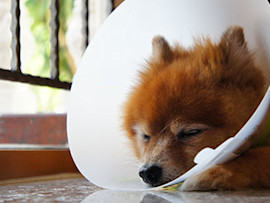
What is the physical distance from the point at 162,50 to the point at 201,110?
0.17 meters

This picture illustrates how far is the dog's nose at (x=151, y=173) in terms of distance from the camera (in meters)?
0.77

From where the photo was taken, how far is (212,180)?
2.48 ft

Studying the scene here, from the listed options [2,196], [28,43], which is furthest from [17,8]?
[28,43]

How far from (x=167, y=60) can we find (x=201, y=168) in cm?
26

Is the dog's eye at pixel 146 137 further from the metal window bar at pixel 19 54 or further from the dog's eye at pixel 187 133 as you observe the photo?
the metal window bar at pixel 19 54

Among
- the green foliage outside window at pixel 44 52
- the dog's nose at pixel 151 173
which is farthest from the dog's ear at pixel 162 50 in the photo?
the green foliage outside window at pixel 44 52

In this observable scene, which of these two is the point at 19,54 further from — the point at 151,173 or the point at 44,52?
the point at 44,52

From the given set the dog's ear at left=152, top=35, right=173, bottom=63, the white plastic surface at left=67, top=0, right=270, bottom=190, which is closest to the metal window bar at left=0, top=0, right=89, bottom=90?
the white plastic surface at left=67, top=0, right=270, bottom=190

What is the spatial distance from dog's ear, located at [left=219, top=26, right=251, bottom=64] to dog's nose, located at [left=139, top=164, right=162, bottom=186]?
254mm

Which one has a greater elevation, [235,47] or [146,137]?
[235,47]

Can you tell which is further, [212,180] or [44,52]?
[44,52]

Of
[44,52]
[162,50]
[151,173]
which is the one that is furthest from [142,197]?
[44,52]

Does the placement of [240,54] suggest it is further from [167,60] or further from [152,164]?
[152,164]

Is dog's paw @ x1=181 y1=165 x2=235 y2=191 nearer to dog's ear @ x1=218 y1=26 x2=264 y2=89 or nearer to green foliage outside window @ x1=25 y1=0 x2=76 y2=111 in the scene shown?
dog's ear @ x1=218 y1=26 x2=264 y2=89
